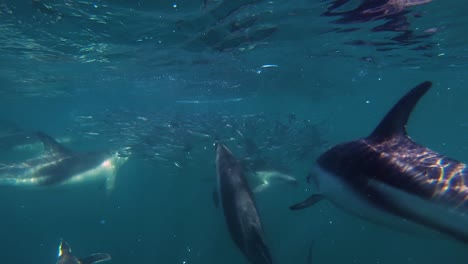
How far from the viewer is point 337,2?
12305 mm

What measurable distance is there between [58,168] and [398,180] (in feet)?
51.0

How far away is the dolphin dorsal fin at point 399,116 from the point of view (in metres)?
4.89

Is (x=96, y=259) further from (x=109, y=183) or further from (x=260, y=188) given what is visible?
(x=109, y=183)

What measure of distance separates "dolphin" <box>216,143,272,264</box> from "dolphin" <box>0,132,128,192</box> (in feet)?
38.2

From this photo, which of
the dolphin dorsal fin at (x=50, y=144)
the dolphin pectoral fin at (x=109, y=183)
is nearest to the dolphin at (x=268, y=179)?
A: the dolphin pectoral fin at (x=109, y=183)

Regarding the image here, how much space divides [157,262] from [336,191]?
17072 millimetres

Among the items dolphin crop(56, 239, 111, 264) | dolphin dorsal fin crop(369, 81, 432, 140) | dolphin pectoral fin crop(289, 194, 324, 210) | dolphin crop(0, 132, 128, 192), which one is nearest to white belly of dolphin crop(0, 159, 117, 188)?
dolphin crop(0, 132, 128, 192)

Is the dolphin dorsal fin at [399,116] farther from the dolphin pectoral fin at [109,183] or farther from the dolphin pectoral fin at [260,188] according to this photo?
the dolphin pectoral fin at [109,183]

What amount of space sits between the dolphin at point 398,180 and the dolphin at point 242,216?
4.30 ft

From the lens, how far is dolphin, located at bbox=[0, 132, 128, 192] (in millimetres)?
15477

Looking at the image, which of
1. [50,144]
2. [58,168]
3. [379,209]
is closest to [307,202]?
[379,209]

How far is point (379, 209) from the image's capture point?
4.59 m

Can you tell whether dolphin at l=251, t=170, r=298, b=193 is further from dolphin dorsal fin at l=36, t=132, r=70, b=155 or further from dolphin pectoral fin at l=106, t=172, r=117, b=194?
dolphin dorsal fin at l=36, t=132, r=70, b=155

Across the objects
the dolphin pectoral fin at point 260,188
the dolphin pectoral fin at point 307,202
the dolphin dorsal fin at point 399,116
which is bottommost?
the dolphin pectoral fin at point 260,188
